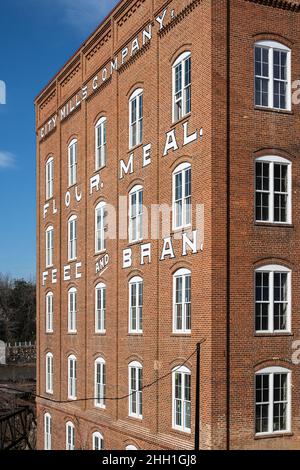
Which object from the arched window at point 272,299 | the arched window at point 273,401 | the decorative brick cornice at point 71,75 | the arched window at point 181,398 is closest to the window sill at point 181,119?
the arched window at point 272,299

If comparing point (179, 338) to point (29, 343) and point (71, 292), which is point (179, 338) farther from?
point (29, 343)

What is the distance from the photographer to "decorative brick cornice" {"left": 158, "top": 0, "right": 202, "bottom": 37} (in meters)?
23.8

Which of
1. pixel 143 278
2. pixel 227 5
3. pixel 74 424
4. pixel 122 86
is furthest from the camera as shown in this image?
pixel 74 424

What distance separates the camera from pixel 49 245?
1574 inches

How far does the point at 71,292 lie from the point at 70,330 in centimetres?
183

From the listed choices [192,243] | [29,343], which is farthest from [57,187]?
[29,343]

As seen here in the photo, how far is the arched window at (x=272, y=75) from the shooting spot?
76.5 feet

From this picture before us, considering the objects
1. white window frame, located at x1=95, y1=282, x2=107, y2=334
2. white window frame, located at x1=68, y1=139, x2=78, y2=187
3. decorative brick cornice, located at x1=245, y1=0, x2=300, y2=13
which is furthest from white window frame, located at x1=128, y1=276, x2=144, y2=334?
decorative brick cornice, located at x1=245, y1=0, x2=300, y2=13

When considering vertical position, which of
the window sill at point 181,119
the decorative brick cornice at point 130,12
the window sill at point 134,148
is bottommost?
the window sill at point 134,148

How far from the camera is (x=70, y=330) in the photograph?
1409 inches

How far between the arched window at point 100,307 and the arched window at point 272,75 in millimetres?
11581

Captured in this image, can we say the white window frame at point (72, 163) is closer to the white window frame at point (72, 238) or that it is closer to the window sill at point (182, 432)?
the white window frame at point (72, 238)

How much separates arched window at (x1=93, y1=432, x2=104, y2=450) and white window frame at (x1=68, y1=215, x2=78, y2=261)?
8554mm

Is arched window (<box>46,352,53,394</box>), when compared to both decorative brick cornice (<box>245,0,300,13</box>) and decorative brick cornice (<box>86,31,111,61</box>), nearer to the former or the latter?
decorative brick cornice (<box>86,31,111,61</box>)
